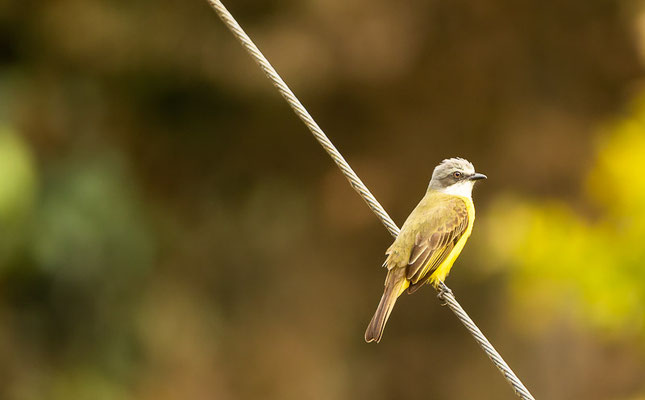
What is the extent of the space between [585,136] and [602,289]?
182 inches

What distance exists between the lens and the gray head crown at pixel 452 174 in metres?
6.17

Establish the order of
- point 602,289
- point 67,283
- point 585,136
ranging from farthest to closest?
point 585,136 → point 67,283 → point 602,289

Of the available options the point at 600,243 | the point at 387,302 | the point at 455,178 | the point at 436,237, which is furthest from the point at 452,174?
the point at 600,243

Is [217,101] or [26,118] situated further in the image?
[217,101]

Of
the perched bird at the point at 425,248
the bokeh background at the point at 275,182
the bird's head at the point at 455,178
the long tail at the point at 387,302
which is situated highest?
the bird's head at the point at 455,178

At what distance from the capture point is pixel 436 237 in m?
5.52

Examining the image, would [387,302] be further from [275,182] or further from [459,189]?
[275,182]

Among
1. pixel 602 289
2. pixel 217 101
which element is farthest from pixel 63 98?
pixel 602 289

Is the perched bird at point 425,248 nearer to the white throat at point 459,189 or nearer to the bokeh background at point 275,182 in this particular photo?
the white throat at point 459,189

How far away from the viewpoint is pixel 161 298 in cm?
1197

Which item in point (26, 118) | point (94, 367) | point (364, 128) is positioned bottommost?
point (94, 367)

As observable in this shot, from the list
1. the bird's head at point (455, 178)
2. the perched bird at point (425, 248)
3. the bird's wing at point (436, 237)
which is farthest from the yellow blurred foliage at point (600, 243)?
the bird's wing at point (436, 237)

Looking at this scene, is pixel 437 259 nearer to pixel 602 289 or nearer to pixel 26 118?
pixel 602 289

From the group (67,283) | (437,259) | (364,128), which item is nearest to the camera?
(437,259)
